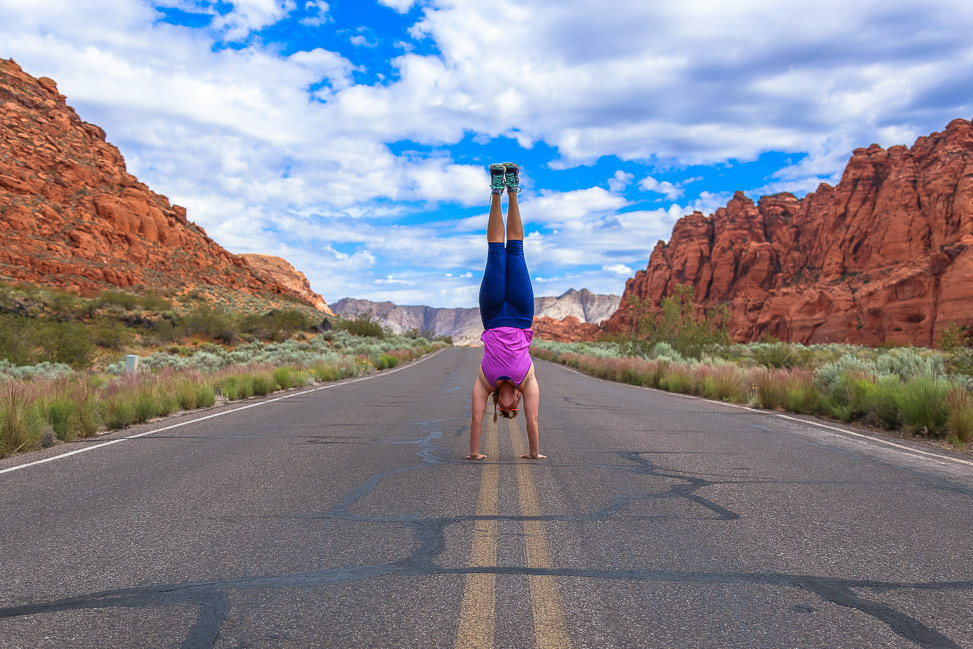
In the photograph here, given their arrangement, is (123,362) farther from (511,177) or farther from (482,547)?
(482,547)

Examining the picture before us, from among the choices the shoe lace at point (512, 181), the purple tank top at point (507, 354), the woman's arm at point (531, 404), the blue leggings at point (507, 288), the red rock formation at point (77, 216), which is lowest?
the woman's arm at point (531, 404)

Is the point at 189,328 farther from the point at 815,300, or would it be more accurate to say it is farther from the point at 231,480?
the point at 815,300

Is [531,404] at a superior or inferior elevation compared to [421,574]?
superior

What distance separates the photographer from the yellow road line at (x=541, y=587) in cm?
288

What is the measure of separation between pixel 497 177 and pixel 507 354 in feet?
5.88

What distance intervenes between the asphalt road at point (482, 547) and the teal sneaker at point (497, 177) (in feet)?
9.38

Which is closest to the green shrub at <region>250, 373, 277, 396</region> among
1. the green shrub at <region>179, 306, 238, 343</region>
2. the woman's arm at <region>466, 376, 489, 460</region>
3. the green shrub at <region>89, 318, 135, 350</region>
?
the woman's arm at <region>466, 376, 489, 460</region>

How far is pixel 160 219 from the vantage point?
235 feet

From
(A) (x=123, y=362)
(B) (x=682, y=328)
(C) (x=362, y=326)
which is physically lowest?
(A) (x=123, y=362)

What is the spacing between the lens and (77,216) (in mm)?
61969

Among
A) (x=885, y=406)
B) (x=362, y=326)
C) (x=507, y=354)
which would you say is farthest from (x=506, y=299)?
(x=362, y=326)

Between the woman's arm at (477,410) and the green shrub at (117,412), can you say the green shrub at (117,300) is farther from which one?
the woman's arm at (477,410)

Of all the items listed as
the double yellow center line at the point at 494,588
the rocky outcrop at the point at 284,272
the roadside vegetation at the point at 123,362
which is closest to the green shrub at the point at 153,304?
the roadside vegetation at the point at 123,362

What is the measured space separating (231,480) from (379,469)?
4.72 ft
